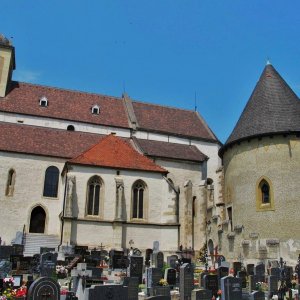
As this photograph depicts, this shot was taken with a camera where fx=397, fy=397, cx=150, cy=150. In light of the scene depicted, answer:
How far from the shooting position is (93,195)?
24.5 meters

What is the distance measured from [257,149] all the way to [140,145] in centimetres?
952

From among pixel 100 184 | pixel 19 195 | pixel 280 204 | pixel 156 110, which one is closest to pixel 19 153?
pixel 19 195

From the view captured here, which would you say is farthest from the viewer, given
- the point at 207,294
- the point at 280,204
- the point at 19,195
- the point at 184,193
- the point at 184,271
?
the point at 184,193

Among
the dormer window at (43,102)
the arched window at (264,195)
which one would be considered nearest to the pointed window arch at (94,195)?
the arched window at (264,195)

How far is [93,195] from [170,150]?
28.1ft

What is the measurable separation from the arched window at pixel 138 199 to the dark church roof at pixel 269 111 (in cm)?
616

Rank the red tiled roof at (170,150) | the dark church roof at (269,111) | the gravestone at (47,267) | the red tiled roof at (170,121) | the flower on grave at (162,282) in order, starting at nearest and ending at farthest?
1. the flower on grave at (162,282)
2. the gravestone at (47,267)
3. the dark church roof at (269,111)
4. the red tiled roof at (170,150)
5. the red tiled roof at (170,121)

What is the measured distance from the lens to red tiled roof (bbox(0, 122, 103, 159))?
1058 inches

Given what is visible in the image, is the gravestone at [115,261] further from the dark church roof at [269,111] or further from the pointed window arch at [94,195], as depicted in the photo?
the dark church roof at [269,111]

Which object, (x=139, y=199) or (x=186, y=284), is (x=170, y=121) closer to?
(x=139, y=199)

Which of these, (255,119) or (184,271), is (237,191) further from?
(184,271)

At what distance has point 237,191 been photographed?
24.8m

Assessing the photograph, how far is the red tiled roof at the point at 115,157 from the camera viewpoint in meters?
25.1

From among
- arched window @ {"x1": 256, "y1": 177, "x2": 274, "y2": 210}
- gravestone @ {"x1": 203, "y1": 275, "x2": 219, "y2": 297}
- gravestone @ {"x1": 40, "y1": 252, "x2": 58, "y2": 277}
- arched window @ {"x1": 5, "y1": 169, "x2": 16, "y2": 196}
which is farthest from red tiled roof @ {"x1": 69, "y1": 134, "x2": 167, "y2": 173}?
gravestone @ {"x1": 203, "y1": 275, "x2": 219, "y2": 297}
